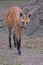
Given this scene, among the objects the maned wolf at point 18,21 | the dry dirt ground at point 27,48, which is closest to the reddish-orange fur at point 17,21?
the maned wolf at point 18,21

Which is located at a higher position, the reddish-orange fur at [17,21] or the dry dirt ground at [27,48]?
the reddish-orange fur at [17,21]

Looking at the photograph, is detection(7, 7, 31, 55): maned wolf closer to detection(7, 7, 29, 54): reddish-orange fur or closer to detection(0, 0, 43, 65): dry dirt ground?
detection(7, 7, 29, 54): reddish-orange fur

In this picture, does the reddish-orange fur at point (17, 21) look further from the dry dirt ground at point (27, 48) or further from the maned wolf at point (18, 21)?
the dry dirt ground at point (27, 48)

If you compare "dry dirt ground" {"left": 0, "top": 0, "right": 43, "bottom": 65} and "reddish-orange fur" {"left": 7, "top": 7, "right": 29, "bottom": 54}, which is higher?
"reddish-orange fur" {"left": 7, "top": 7, "right": 29, "bottom": 54}

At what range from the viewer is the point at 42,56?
30.2ft

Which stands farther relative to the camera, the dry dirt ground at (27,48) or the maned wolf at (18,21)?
the maned wolf at (18,21)

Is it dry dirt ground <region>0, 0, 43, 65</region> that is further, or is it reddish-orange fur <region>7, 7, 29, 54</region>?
reddish-orange fur <region>7, 7, 29, 54</region>

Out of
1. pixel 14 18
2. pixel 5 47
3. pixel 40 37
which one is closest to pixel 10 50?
pixel 5 47

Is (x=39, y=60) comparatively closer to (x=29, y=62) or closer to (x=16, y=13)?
(x=29, y=62)

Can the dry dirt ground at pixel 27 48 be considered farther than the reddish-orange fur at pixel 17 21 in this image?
No

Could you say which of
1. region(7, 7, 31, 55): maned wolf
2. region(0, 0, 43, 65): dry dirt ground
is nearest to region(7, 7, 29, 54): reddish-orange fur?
region(7, 7, 31, 55): maned wolf

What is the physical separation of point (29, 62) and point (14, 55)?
2.73 ft

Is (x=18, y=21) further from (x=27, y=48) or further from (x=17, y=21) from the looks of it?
(x=27, y=48)

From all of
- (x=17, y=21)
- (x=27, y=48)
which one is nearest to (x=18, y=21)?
(x=17, y=21)
